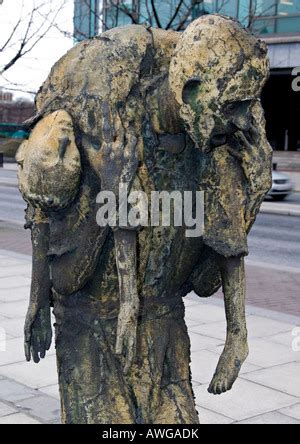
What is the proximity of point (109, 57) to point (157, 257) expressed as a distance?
0.68m

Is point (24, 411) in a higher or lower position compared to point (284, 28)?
lower

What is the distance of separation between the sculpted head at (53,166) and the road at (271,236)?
9596 millimetres

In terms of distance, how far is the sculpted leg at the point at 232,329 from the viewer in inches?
100

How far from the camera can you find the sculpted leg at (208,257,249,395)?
2.55 metres

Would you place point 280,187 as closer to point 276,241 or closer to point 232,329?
point 276,241

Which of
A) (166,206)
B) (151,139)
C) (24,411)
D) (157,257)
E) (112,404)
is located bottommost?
(24,411)

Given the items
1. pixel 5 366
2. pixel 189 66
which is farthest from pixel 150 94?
pixel 5 366

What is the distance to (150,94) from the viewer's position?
2471mm

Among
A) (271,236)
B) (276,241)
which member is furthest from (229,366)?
(271,236)

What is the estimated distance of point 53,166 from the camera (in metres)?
2.40

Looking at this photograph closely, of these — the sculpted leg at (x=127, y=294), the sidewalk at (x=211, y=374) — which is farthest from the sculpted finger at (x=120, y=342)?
the sidewalk at (x=211, y=374)

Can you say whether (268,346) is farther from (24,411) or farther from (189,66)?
(189,66)

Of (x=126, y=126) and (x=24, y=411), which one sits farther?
(x=24, y=411)

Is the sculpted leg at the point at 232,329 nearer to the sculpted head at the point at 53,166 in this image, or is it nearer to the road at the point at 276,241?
the sculpted head at the point at 53,166
